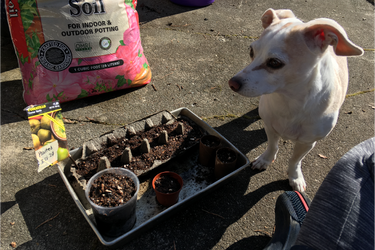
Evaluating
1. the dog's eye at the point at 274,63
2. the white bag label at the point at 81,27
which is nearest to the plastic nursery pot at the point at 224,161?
the dog's eye at the point at 274,63

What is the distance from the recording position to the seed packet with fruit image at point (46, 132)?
175cm

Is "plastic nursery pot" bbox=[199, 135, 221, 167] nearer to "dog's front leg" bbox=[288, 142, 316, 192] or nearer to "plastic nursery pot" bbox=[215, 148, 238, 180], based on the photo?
"plastic nursery pot" bbox=[215, 148, 238, 180]

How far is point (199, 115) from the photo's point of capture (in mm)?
3105

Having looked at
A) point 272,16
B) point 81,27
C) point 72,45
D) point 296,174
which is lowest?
point 296,174

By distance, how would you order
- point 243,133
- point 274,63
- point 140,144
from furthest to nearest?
point 243,133
point 140,144
point 274,63

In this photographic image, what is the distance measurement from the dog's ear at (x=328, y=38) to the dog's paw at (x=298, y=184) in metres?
1.21

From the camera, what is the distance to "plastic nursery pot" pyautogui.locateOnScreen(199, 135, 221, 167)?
7.52 ft

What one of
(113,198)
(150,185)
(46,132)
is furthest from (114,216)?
(46,132)

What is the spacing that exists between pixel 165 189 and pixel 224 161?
54 centimetres

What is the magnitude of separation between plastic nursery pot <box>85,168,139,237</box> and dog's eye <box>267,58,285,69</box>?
122 centimetres

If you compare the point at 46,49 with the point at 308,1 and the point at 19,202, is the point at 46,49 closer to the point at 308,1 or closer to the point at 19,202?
the point at 19,202

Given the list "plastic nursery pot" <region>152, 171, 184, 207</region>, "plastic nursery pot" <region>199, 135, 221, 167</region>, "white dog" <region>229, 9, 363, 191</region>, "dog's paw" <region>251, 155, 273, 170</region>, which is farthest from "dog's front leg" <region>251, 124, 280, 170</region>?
"plastic nursery pot" <region>152, 171, 184, 207</region>

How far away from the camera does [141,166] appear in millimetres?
2213

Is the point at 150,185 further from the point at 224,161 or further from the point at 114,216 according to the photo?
the point at 224,161
